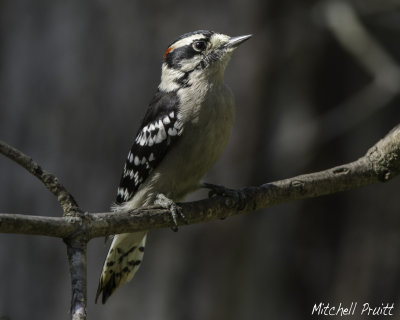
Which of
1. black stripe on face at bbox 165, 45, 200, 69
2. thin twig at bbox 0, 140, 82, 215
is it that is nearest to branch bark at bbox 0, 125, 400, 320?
thin twig at bbox 0, 140, 82, 215

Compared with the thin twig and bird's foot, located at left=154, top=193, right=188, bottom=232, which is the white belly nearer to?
bird's foot, located at left=154, top=193, right=188, bottom=232

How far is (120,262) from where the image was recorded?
4812mm

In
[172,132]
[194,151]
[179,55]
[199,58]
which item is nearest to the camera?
[194,151]

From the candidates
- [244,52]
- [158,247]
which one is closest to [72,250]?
[158,247]

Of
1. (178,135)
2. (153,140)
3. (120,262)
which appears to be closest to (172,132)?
(178,135)

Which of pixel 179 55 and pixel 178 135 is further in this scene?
pixel 179 55

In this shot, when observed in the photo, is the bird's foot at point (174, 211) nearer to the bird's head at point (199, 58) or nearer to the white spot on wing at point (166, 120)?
the white spot on wing at point (166, 120)

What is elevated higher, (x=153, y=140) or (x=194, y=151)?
(x=153, y=140)

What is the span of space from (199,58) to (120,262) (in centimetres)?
177

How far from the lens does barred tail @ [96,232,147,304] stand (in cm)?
466

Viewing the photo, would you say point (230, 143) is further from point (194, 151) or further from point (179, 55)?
point (194, 151)

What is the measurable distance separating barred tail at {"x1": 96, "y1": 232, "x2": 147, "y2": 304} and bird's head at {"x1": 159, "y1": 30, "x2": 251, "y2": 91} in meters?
1.27

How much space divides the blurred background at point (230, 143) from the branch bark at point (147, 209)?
2511 mm

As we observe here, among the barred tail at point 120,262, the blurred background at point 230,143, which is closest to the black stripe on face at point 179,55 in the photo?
the barred tail at point 120,262
